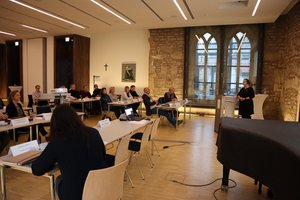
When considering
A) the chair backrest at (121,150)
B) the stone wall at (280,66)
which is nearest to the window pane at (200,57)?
the stone wall at (280,66)

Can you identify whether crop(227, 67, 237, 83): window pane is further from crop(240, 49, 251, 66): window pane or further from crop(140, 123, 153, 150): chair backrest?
crop(140, 123, 153, 150): chair backrest

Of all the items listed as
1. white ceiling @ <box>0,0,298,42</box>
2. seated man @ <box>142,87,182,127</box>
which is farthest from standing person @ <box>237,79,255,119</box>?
white ceiling @ <box>0,0,298,42</box>

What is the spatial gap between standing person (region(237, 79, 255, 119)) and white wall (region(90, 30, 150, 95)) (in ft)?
17.7

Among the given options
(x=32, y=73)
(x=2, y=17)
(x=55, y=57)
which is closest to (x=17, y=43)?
(x=32, y=73)

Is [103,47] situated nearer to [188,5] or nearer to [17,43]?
[17,43]

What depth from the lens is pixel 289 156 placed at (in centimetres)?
195

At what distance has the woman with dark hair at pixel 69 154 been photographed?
1.92 meters

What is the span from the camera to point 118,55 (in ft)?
39.8

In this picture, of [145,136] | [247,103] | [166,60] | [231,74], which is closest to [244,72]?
[231,74]

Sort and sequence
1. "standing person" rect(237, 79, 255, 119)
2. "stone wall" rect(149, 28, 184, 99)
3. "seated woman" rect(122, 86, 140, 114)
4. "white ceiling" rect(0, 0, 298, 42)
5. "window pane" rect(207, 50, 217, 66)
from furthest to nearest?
"stone wall" rect(149, 28, 184, 99)
"window pane" rect(207, 50, 217, 66)
"seated woman" rect(122, 86, 140, 114)
"white ceiling" rect(0, 0, 298, 42)
"standing person" rect(237, 79, 255, 119)

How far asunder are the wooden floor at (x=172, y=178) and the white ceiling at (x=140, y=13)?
14.5 ft

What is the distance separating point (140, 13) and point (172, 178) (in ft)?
20.0

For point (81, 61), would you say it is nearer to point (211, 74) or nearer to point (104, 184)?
point (211, 74)

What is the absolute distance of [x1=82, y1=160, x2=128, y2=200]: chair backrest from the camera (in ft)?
5.90
